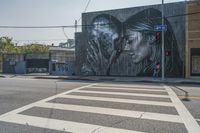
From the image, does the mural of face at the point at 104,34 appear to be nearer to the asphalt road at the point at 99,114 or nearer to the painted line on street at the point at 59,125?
the asphalt road at the point at 99,114

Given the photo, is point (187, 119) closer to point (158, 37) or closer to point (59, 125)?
point (59, 125)

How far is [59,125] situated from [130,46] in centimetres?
2209

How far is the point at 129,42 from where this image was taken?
94.8ft

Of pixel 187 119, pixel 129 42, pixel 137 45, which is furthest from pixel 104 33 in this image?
pixel 187 119

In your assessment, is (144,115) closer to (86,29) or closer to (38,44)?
(86,29)

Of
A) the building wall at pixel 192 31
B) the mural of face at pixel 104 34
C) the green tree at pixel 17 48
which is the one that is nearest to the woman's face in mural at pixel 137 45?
the mural of face at pixel 104 34

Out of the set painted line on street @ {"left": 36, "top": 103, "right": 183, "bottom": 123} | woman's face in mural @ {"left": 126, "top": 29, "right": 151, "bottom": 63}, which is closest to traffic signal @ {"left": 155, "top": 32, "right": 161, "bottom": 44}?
woman's face in mural @ {"left": 126, "top": 29, "right": 151, "bottom": 63}

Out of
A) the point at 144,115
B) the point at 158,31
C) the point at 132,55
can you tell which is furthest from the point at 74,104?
the point at 132,55

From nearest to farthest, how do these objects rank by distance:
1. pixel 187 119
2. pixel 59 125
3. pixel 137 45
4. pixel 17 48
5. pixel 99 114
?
pixel 59 125 → pixel 187 119 → pixel 99 114 → pixel 137 45 → pixel 17 48

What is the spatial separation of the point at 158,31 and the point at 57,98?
1533cm

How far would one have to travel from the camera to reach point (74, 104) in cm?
1032

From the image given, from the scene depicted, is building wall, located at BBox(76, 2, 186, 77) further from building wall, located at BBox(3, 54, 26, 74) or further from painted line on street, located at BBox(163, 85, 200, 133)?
painted line on street, located at BBox(163, 85, 200, 133)

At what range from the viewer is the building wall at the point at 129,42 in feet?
87.8

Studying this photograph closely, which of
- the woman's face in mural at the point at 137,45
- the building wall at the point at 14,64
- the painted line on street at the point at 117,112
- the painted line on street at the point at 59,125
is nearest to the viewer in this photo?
the painted line on street at the point at 59,125
